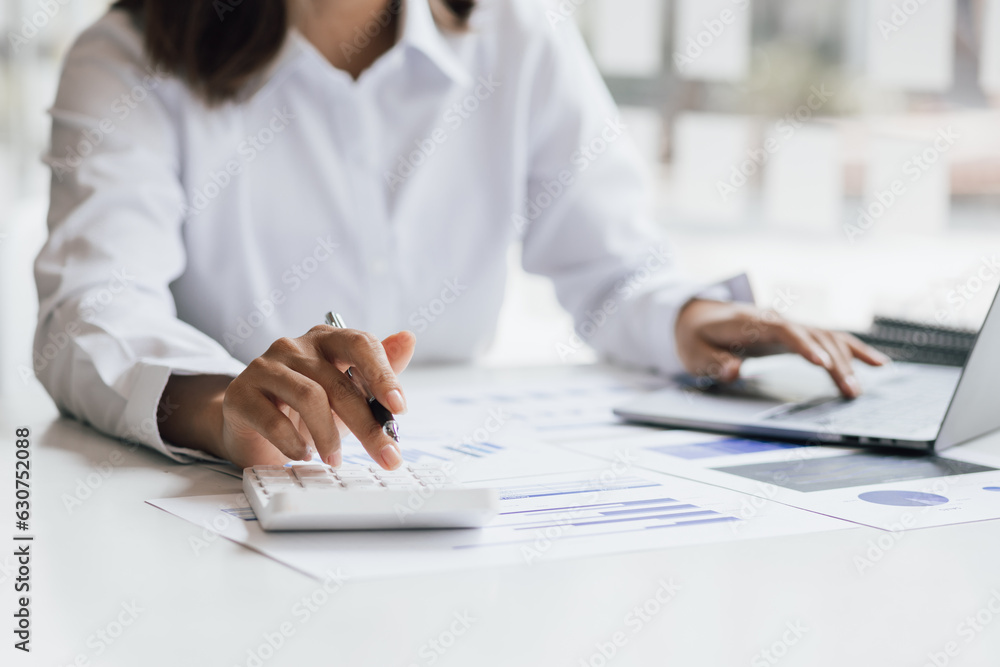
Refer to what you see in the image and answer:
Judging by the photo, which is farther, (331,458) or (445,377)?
(445,377)

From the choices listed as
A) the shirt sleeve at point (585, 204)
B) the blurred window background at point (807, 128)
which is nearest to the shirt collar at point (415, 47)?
the shirt sleeve at point (585, 204)

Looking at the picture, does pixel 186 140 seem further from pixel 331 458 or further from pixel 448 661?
pixel 448 661

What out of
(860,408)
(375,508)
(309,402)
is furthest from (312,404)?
(860,408)

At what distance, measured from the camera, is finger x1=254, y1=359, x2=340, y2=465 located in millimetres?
633

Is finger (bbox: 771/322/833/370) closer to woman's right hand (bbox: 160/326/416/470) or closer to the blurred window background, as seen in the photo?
woman's right hand (bbox: 160/326/416/470)

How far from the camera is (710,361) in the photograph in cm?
105

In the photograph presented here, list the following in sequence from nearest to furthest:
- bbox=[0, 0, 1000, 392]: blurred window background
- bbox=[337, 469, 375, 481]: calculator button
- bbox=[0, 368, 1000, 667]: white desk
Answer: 1. bbox=[0, 368, 1000, 667]: white desk
2. bbox=[337, 469, 375, 481]: calculator button
3. bbox=[0, 0, 1000, 392]: blurred window background

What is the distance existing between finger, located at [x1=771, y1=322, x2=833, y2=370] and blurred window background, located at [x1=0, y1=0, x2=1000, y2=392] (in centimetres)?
A: 137

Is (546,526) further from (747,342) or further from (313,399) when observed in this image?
(747,342)

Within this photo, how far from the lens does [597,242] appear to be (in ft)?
4.19

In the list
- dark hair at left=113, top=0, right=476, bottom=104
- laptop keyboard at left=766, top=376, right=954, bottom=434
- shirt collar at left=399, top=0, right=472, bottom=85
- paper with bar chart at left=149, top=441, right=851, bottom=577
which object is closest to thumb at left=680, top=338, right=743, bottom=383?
laptop keyboard at left=766, top=376, right=954, bottom=434

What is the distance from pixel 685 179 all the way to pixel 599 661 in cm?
222

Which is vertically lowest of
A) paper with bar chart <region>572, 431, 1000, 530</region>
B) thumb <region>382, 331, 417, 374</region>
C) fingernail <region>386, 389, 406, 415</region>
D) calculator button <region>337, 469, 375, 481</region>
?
paper with bar chart <region>572, 431, 1000, 530</region>

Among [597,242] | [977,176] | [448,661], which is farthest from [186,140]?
[977,176]
